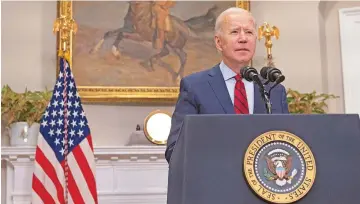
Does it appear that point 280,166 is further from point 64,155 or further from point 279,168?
point 64,155

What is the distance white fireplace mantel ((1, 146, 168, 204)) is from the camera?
15.7 ft

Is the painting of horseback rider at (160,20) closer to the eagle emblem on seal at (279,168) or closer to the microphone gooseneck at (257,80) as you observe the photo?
the microphone gooseneck at (257,80)

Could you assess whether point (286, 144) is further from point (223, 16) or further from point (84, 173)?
point (84, 173)

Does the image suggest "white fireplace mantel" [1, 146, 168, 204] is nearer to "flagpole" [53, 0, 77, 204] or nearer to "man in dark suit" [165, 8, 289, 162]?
"flagpole" [53, 0, 77, 204]

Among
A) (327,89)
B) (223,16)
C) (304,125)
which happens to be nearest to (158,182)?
(327,89)

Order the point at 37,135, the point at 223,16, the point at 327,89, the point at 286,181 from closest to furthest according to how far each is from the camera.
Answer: the point at 286,181 < the point at 223,16 < the point at 37,135 < the point at 327,89

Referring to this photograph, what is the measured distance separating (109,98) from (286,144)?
11.9ft

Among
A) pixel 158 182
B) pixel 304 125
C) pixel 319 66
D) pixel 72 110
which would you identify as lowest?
pixel 158 182

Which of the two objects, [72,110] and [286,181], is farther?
[72,110]

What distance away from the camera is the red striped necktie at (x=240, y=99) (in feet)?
6.85

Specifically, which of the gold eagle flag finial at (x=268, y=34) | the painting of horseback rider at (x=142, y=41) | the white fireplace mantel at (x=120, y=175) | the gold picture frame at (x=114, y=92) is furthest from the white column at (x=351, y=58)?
the white fireplace mantel at (x=120, y=175)

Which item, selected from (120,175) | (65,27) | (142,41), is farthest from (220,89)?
(142,41)

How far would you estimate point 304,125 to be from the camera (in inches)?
62.0

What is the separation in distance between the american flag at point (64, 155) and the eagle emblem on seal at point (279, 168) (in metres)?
2.99
